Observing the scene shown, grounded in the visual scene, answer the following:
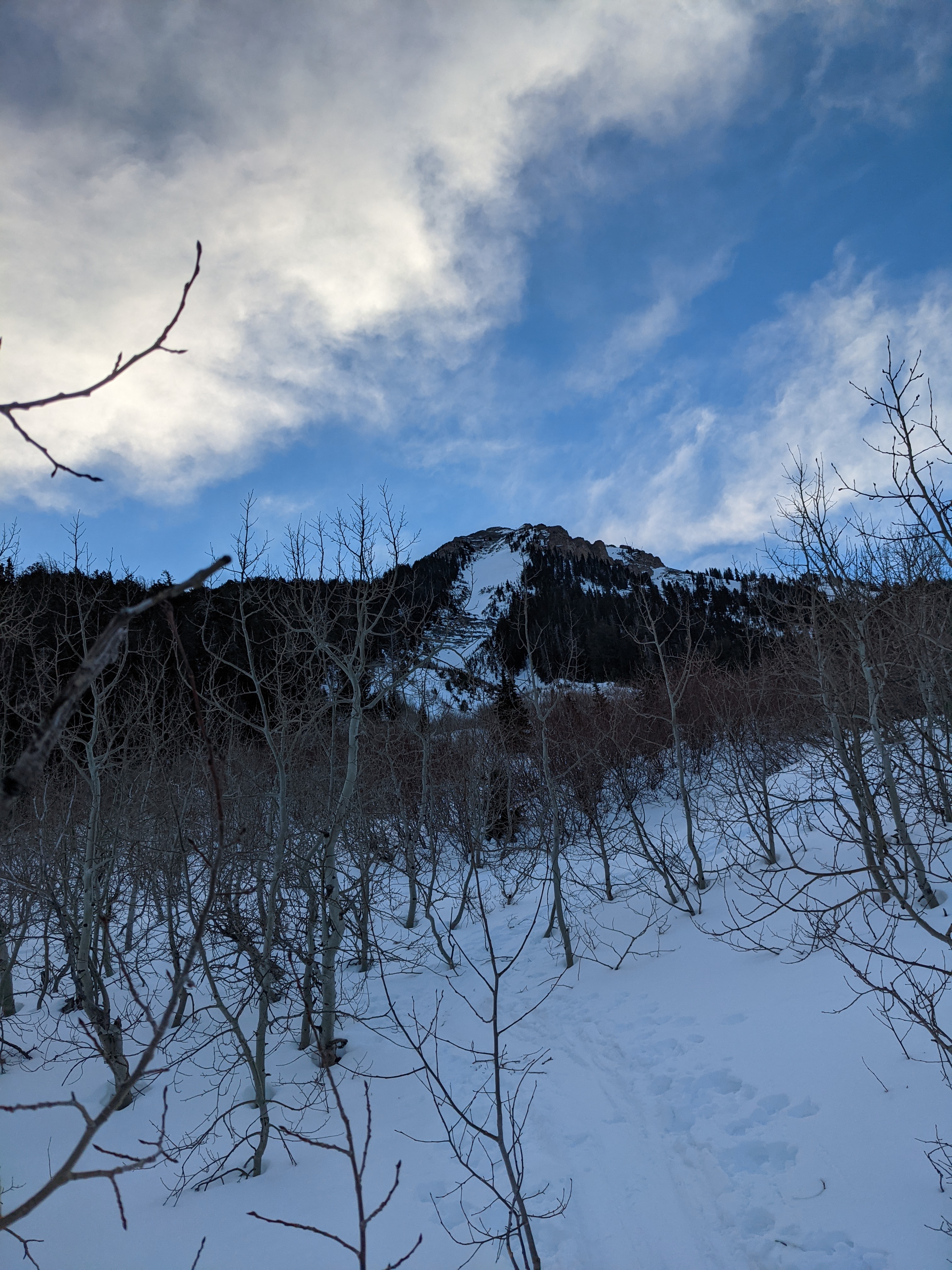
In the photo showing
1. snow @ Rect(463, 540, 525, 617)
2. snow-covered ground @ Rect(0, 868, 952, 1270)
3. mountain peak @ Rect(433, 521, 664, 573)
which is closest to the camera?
snow-covered ground @ Rect(0, 868, 952, 1270)

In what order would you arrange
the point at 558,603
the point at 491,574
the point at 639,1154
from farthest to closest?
the point at 491,574
the point at 558,603
the point at 639,1154

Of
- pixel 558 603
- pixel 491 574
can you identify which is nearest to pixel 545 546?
pixel 491 574

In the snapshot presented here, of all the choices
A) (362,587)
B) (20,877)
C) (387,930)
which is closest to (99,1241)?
(20,877)

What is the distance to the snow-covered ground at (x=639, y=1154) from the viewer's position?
15.8 ft

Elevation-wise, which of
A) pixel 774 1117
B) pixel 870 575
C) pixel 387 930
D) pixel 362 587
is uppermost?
pixel 362 587

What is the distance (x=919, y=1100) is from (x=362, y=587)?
790 centimetres

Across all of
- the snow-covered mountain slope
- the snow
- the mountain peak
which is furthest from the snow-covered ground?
the mountain peak

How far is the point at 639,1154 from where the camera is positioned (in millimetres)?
5938

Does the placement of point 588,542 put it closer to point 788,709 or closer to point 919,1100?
point 788,709

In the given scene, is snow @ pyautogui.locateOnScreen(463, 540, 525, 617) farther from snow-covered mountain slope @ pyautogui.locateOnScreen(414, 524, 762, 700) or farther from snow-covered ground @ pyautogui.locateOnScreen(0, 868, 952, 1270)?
snow-covered ground @ pyautogui.locateOnScreen(0, 868, 952, 1270)

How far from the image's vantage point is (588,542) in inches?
5679

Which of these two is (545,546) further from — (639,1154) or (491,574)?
(639,1154)

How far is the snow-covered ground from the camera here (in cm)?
480

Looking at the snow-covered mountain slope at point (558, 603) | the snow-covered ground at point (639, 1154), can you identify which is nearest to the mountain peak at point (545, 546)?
the snow-covered mountain slope at point (558, 603)
